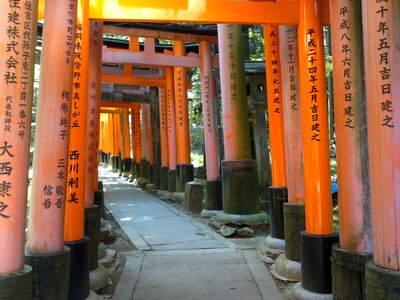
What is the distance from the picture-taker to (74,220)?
394cm

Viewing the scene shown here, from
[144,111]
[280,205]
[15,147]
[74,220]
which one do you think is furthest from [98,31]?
[144,111]

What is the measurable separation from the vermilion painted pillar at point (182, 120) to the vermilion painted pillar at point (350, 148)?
788cm

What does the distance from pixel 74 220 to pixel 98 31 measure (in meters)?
2.50

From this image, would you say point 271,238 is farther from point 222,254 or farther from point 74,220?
point 74,220

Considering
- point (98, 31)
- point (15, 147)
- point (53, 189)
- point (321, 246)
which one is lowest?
point (321, 246)

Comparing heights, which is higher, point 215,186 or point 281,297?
point 215,186

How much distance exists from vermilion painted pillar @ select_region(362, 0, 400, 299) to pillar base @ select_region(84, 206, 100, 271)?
2917 millimetres

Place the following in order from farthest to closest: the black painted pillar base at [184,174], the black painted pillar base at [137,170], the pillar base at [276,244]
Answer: the black painted pillar base at [137,170] → the black painted pillar base at [184,174] → the pillar base at [276,244]

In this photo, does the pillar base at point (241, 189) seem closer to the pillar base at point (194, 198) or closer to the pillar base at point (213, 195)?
the pillar base at point (213, 195)

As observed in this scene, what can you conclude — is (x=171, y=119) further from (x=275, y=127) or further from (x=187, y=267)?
(x=187, y=267)

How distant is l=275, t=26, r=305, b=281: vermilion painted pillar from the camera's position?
4.80 m

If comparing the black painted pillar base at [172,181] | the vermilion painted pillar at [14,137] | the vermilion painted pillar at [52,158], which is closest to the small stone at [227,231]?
the vermilion painted pillar at [52,158]

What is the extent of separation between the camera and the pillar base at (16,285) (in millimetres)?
2584

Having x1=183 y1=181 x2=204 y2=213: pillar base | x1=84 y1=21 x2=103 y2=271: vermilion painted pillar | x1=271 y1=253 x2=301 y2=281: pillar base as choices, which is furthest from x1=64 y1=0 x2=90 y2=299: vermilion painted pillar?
x1=183 y1=181 x2=204 y2=213: pillar base
